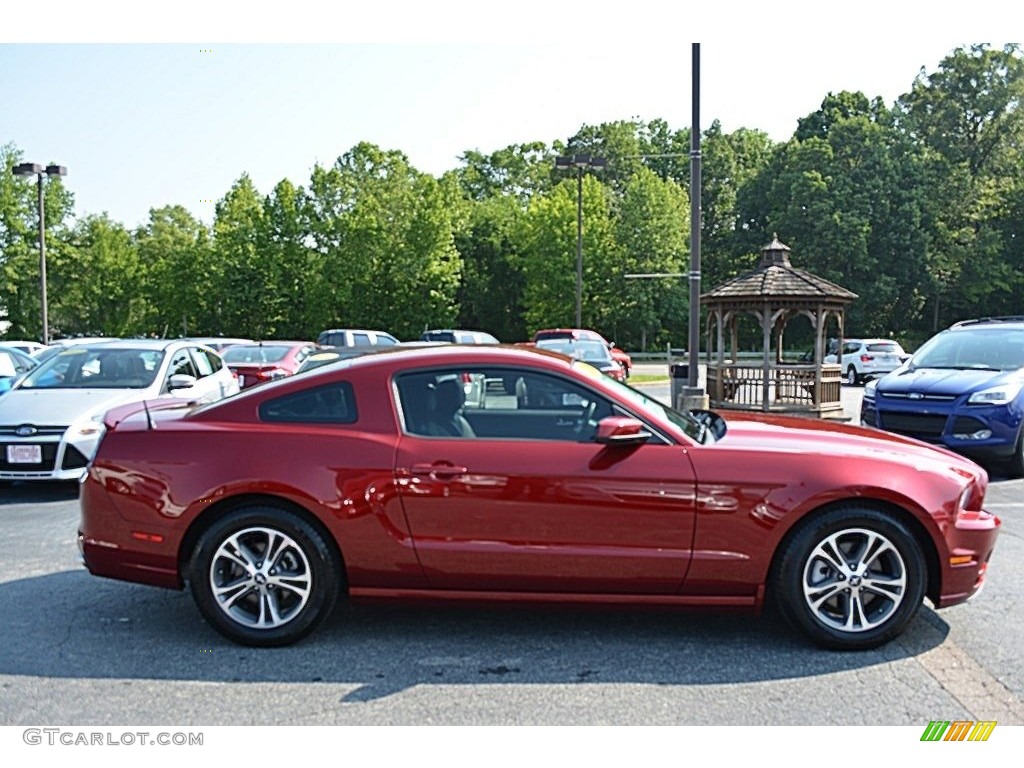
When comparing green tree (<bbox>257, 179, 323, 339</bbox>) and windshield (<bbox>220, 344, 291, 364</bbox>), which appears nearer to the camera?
windshield (<bbox>220, 344, 291, 364</bbox>)

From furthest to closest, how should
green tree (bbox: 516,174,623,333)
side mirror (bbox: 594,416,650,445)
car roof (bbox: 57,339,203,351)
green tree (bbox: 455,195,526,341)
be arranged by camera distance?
green tree (bbox: 455,195,526,341) < green tree (bbox: 516,174,623,333) < car roof (bbox: 57,339,203,351) < side mirror (bbox: 594,416,650,445)

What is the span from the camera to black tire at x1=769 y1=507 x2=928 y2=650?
177 inches

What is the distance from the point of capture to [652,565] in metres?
4.51

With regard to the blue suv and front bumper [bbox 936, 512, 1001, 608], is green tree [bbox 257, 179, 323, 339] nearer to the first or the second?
the blue suv

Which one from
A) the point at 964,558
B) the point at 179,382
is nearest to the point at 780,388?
the point at 179,382

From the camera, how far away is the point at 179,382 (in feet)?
32.9

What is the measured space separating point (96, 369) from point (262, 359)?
7.81 metres

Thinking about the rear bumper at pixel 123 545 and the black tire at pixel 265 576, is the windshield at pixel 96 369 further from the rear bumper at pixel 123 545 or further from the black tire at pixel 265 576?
the black tire at pixel 265 576

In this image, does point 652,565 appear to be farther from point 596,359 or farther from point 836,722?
point 596,359

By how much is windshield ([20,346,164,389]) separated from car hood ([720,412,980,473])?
7.15 metres

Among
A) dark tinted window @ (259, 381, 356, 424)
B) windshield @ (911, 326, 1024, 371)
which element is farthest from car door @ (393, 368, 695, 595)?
windshield @ (911, 326, 1024, 371)

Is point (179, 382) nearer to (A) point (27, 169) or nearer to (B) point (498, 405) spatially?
(B) point (498, 405)

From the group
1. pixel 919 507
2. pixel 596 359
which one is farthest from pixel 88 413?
pixel 596 359

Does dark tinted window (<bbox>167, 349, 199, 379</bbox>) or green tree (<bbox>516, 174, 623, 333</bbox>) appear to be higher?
green tree (<bbox>516, 174, 623, 333</bbox>)
